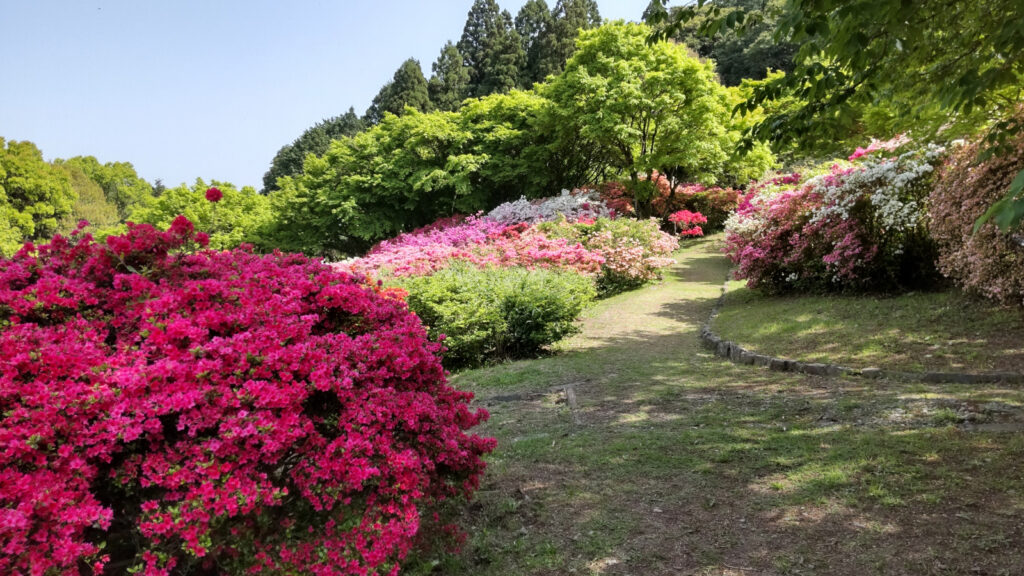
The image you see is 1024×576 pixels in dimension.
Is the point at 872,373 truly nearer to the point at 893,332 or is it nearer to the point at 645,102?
the point at 893,332

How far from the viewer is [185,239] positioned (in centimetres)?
289

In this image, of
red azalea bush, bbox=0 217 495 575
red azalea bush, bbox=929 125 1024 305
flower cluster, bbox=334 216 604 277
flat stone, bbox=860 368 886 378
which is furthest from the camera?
flower cluster, bbox=334 216 604 277

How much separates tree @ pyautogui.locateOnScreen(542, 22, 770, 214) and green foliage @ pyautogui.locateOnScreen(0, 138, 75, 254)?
29859mm

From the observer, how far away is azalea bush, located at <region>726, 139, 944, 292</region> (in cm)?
744

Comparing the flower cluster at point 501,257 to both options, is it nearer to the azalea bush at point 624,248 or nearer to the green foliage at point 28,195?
the azalea bush at point 624,248

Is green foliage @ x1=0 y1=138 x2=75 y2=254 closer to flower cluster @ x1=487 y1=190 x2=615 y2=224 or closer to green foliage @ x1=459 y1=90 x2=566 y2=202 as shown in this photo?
green foliage @ x1=459 y1=90 x2=566 y2=202

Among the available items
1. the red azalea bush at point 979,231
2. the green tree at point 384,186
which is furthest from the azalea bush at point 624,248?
the green tree at point 384,186

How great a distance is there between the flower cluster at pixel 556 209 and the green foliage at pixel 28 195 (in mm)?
26888

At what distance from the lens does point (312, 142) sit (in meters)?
47.2

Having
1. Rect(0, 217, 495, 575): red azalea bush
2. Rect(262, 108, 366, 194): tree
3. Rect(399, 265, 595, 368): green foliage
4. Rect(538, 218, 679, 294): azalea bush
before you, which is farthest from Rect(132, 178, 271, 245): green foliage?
Rect(0, 217, 495, 575): red azalea bush

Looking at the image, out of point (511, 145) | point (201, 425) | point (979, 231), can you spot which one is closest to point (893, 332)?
point (979, 231)

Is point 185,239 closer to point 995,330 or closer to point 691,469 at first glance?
point 691,469

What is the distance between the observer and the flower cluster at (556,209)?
17.8m

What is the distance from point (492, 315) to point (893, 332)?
15.2 feet
